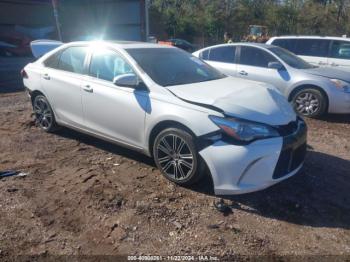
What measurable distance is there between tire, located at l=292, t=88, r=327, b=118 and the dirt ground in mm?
2208

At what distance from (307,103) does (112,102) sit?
4.54m

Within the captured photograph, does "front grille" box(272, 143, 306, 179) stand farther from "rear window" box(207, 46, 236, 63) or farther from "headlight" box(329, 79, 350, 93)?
"rear window" box(207, 46, 236, 63)

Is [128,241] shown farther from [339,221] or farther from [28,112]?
[28,112]

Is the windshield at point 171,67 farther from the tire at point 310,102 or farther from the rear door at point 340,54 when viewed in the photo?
the rear door at point 340,54

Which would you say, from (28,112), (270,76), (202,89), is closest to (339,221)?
(202,89)

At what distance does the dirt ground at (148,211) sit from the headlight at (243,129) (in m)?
0.73

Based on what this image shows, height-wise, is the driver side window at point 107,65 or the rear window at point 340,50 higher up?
the driver side window at point 107,65

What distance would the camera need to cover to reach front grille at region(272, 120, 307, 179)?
12.1ft

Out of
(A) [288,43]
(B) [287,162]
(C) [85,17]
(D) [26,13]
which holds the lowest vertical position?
(B) [287,162]

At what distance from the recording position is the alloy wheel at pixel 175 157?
3.94 m

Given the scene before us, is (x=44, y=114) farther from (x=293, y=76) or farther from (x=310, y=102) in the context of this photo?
(x=310, y=102)

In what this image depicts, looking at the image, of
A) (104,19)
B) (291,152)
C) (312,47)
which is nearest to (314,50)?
(312,47)

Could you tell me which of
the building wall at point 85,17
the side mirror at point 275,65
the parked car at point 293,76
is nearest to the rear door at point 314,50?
the parked car at point 293,76

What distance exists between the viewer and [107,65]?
15.6ft
